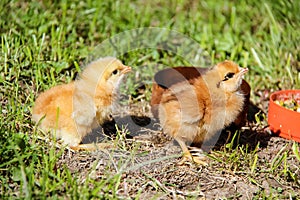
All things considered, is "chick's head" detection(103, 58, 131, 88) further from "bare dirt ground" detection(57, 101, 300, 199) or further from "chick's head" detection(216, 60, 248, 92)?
"chick's head" detection(216, 60, 248, 92)

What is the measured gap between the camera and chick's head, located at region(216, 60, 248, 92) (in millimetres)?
3584

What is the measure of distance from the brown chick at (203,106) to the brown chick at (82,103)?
→ 1.33 ft

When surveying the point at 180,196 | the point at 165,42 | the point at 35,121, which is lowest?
the point at 180,196

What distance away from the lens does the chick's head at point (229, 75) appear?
3584mm

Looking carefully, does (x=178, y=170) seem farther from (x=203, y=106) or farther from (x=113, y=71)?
(x=113, y=71)

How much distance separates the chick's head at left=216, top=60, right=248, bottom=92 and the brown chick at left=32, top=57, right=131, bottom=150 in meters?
0.64

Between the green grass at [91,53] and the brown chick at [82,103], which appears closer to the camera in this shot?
the green grass at [91,53]

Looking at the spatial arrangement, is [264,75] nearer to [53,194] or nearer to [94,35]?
[94,35]

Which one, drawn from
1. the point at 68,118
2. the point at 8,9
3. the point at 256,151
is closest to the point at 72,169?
the point at 68,118

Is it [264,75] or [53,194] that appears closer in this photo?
[53,194]

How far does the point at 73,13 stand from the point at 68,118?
1.91 metres

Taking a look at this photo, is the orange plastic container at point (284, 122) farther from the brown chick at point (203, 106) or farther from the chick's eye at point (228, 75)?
the chick's eye at point (228, 75)

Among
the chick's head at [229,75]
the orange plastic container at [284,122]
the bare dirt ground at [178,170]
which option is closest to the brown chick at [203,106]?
the chick's head at [229,75]

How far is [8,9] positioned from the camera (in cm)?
480
